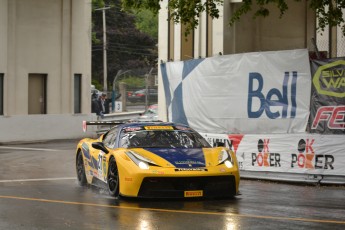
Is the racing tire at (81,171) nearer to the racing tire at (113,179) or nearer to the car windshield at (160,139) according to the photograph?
the car windshield at (160,139)

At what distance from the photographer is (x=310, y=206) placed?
11172 mm

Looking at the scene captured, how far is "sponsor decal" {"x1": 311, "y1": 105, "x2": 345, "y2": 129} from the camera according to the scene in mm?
14070

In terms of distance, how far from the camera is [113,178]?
40.1 ft

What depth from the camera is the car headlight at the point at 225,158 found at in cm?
1188

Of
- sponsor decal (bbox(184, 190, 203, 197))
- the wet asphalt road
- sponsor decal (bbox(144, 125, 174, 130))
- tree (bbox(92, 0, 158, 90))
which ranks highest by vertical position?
tree (bbox(92, 0, 158, 90))

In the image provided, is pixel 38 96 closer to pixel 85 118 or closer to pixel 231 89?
pixel 85 118

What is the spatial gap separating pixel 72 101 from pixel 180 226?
23.0 m

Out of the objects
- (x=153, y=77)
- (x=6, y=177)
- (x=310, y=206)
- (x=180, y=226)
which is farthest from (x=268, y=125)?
(x=153, y=77)

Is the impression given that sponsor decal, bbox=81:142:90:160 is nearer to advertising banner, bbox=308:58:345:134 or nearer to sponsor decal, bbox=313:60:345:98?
advertising banner, bbox=308:58:345:134

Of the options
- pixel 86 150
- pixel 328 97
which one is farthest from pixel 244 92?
pixel 86 150

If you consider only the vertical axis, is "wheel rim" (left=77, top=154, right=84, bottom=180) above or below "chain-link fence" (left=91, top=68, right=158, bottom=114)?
below

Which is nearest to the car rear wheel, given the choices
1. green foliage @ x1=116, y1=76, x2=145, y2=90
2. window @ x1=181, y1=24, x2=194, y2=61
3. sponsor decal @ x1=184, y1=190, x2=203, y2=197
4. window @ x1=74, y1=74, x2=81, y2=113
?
sponsor decal @ x1=184, y1=190, x2=203, y2=197

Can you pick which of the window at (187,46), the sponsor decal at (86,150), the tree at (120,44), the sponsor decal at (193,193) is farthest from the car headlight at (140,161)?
the tree at (120,44)

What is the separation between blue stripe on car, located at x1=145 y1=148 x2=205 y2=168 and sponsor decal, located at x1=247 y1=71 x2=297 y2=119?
347 cm
